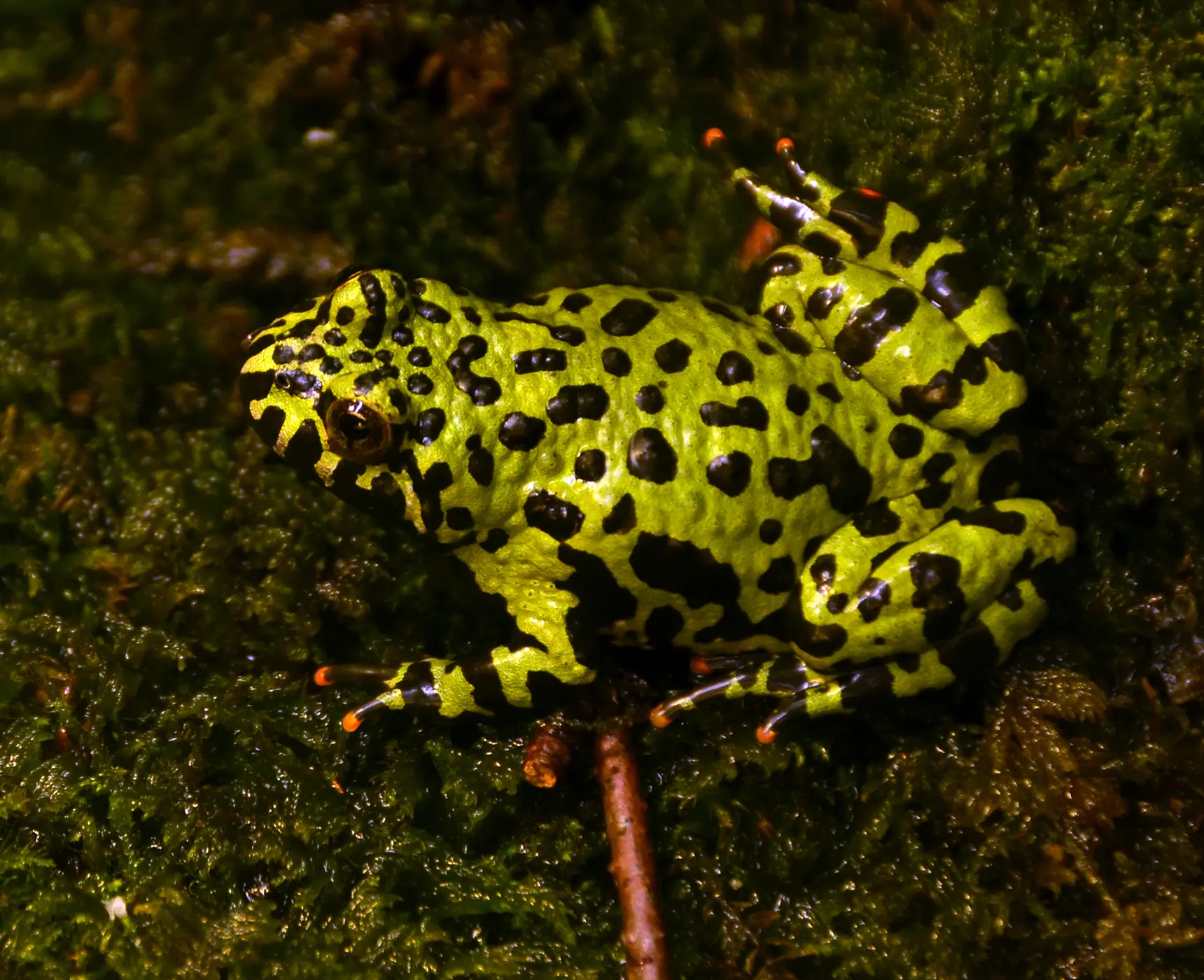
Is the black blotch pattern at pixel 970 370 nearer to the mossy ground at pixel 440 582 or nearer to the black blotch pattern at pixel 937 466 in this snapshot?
the black blotch pattern at pixel 937 466

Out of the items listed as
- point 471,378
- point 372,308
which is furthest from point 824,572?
point 372,308

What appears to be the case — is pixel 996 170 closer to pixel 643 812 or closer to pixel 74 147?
pixel 643 812

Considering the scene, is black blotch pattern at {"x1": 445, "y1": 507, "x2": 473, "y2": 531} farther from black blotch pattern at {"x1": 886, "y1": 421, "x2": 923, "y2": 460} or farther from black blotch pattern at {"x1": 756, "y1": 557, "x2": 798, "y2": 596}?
black blotch pattern at {"x1": 886, "y1": 421, "x2": 923, "y2": 460}

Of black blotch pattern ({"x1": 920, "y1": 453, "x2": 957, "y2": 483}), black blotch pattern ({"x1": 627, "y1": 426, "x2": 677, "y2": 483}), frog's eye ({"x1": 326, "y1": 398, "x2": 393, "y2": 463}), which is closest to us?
frog's eye ({"x1": 326, "y1": 398, "x2": 393, "y2": 463})

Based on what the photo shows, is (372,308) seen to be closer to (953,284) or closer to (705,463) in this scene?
(705,463)

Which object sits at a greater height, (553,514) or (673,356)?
(673,356)

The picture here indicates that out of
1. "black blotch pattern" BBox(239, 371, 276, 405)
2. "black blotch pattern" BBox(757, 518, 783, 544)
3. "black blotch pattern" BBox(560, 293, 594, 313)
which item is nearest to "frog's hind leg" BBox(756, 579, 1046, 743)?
"black blotch pattern" BBox(757, 518, 783, 544)

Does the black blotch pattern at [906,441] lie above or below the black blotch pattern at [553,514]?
above

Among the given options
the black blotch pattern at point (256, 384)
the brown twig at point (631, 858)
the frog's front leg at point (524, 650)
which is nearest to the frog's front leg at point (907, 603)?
the brown twig at point (631, 858)
